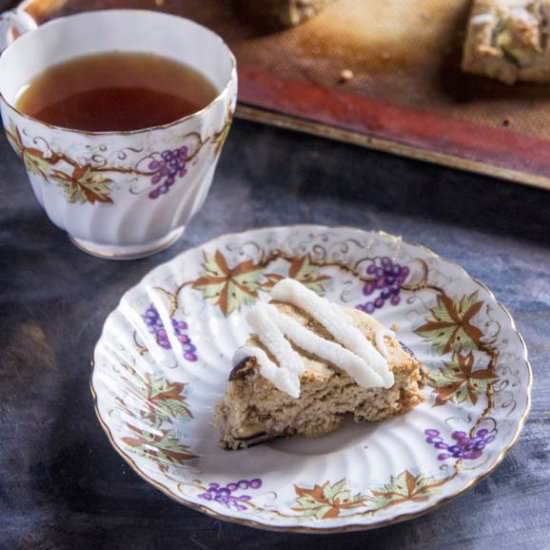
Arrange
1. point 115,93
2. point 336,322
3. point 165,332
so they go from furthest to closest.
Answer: point 115,93 < point 165,332 < point 336,322

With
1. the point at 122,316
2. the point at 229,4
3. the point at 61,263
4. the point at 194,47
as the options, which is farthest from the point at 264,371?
the point at 229,4

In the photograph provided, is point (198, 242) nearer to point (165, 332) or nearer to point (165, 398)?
point (165, 332)

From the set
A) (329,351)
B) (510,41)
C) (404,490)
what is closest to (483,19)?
(510,41)

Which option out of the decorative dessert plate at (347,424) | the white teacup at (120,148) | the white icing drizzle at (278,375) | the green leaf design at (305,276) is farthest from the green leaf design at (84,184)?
the white icing drizzle at (278,375)

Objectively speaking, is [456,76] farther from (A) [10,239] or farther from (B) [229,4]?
(A) [10,239]

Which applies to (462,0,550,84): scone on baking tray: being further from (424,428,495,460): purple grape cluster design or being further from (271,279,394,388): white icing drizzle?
(424,428,495,460): purple grape cluster design

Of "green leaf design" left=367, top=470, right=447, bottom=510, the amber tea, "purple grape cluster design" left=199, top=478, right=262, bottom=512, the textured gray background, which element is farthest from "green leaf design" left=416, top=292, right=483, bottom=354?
the amber tea
